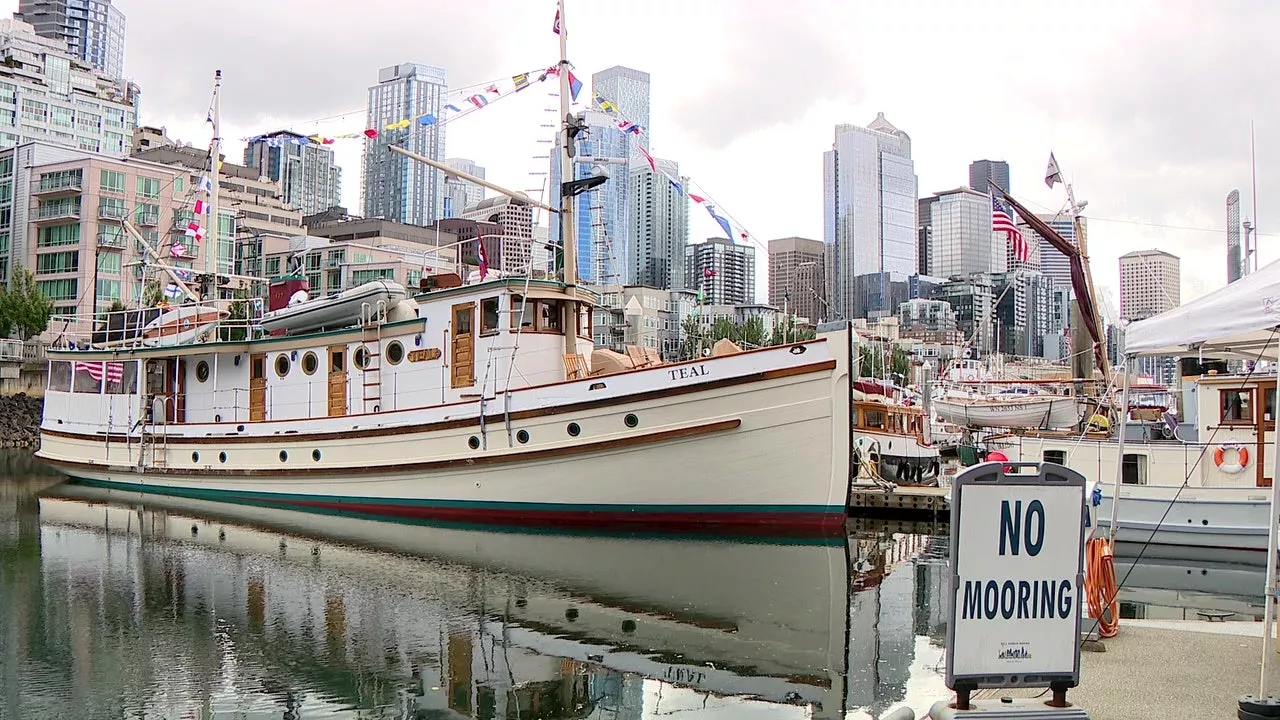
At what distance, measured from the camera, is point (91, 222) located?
5541 cm

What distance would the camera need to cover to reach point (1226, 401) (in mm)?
18516

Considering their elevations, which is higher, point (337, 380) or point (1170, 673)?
point (337, 380)

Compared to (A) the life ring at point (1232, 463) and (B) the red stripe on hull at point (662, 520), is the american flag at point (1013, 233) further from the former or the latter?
(B) the red stripe on hull at point (662, 520)

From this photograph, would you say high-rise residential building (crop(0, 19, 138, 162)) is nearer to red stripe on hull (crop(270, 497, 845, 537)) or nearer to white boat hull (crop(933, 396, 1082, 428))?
white boat hull (crop(933, 396, 1082, 428))

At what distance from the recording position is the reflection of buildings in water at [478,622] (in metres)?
8.77

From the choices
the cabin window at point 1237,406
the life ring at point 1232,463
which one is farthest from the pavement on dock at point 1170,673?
the cabin window at point 1237,406

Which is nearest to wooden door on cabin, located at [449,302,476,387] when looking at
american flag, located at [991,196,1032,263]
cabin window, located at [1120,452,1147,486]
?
cabin window, located at [1120,452,1147,486]

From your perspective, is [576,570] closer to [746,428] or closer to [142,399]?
[746,428]

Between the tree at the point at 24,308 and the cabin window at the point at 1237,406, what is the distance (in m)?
53.9

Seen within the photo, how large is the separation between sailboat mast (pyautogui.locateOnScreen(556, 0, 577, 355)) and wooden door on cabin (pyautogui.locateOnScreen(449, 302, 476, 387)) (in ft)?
6.52

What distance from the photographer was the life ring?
18.0 metres

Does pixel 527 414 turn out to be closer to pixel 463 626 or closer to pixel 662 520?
pixel 662 520

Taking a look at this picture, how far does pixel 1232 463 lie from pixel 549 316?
1359 centimetres

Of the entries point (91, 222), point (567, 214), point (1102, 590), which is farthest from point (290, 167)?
point (1102, 590)
